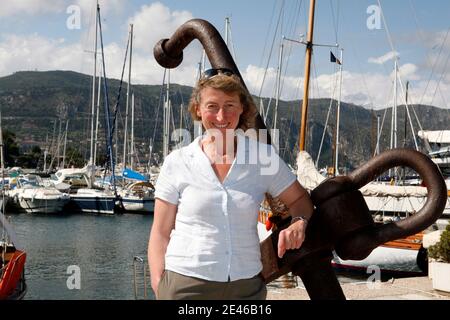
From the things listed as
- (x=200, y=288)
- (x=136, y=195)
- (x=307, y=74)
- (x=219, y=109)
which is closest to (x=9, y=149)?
(x=136, y=195)

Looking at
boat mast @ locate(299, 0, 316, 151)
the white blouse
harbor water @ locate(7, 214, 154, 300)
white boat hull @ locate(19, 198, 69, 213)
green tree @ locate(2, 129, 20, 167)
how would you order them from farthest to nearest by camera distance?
green tree @ locate(2, 129, 20, 167), white boat hull @ locate(19, 198, 69, 213), harbor water @ locate(7, 214, 154, 300), boat mast @ locate(299, 0, 316, 151), the white blouse

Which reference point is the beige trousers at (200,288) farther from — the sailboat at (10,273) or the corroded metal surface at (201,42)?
the sailboat at (10,273)

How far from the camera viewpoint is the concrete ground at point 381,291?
32.4 ft

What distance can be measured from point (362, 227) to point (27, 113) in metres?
160

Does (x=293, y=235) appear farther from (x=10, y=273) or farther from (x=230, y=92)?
(x=10, y=273)

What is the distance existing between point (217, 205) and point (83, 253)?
2395 centimetres

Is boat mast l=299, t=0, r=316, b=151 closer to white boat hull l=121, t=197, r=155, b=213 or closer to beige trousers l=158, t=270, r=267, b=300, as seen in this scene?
beige trousers l=158, t=270, r=267, b=300

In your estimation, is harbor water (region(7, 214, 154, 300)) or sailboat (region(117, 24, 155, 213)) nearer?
harbor water (region(7, 214, 154, 300))

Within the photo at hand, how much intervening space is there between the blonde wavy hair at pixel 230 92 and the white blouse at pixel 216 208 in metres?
→ 0.23

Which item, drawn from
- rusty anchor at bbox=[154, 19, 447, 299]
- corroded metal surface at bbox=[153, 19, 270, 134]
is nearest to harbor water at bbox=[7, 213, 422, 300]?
corroded metal surface at bbox=[153, 19, 270, 134]

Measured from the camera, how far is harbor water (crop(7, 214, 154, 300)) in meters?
17.8
